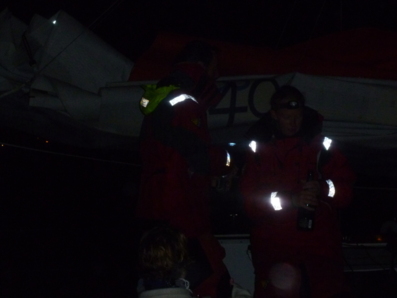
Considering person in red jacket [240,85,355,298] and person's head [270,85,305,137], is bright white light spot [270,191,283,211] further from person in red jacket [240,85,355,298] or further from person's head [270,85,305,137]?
person's head [270,85,305,137]

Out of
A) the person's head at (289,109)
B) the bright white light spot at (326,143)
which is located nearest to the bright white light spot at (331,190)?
the bright white light spot at (326,143)

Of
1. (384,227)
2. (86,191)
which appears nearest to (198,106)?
(86,191)

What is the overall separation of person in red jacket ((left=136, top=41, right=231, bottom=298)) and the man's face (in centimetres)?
38

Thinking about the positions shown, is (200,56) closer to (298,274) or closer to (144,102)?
(144,102)

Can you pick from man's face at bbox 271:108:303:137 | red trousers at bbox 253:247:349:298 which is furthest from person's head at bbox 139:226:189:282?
man's face at bbox 271:108:303:137

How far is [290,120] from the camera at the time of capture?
3475mm

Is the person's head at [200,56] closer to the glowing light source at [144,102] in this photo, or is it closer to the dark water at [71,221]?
the glowing light source at [144,102]

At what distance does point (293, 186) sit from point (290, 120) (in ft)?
1.22

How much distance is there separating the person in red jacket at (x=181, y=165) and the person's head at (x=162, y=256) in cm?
46

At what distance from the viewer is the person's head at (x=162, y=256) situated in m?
2.61

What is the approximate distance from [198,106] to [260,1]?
8033 mm

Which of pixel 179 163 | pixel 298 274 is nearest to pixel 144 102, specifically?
pixel 179 163

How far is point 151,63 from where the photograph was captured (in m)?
4.11

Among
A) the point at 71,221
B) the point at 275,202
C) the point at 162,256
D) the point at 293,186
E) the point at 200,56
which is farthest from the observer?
the point at 71,221
